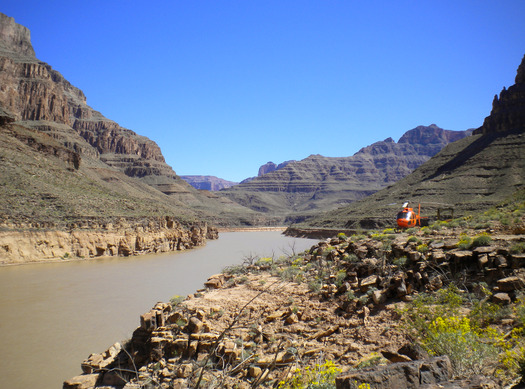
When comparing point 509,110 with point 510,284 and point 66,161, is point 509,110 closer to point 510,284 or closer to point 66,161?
point 510,284

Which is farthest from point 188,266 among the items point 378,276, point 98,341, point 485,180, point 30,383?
point 485,180

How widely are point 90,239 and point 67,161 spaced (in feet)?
73.9

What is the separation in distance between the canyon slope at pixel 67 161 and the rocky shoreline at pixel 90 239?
135 cm

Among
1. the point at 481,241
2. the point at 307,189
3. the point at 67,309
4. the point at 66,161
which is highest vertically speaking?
the point at 307,189

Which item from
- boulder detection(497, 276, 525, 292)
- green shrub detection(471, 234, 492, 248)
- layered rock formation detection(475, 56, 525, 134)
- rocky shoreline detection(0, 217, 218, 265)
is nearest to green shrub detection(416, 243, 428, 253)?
green shrub detection(471, 234, 492, 248)

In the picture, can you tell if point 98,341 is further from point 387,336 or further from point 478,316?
point 478,316

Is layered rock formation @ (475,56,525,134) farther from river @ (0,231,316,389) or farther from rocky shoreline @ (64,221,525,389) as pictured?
rocky shoreline @ (64,221,525,389)

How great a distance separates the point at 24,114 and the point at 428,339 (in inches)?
3924

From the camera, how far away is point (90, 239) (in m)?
32.0

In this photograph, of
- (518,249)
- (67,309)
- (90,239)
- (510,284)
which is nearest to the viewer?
(510,284)

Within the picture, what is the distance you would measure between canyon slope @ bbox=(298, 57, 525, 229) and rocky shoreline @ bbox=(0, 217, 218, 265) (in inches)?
1033

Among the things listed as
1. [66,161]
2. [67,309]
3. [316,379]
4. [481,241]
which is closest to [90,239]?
[67,309]

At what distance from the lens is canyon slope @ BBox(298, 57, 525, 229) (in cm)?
4153

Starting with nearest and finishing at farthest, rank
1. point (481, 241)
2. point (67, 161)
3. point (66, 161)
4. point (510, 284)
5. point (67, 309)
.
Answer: point (510, 284), point (481, 241), point (67, 309), point (66, 161), point (67, 161)
